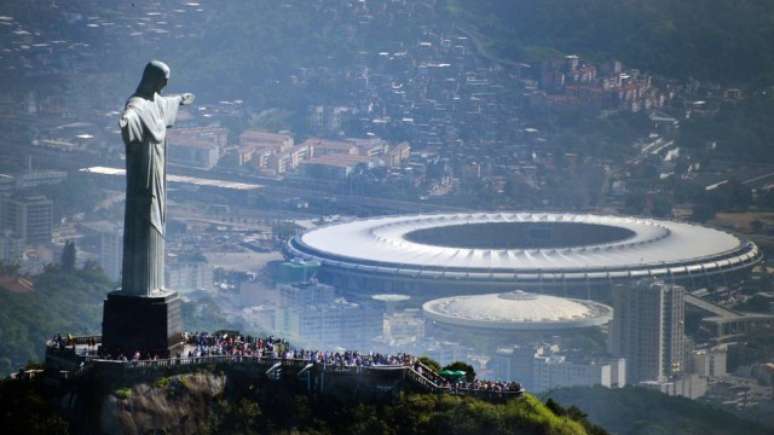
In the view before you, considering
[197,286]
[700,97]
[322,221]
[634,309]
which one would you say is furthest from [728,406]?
[700,97]

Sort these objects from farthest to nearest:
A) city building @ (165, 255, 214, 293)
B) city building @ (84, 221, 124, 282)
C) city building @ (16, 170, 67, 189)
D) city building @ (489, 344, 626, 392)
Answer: city building @ (16, 170, 67, 189)
city building @ (165, 255, 214, 293)
city building @ (84, 221, 124, 282)
city building @ (489, 344, 626, 392)

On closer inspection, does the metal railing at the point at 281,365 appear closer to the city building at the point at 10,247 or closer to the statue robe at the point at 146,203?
the statue robe at the point at 146,203

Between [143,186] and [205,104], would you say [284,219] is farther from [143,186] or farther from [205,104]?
[143,186]

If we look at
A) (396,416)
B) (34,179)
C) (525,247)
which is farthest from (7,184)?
(396,416)

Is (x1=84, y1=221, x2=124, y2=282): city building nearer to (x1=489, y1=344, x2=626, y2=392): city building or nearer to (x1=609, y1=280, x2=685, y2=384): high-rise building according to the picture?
(x1=489, y1=344, x2=626, y2=392): city building

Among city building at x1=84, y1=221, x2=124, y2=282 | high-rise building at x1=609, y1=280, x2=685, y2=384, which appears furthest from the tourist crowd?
city building at x1=84, y1=221, x2=124, y2=282

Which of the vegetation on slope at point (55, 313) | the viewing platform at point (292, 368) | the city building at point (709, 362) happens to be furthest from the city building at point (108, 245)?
the viewing platform at point (292, 368)
